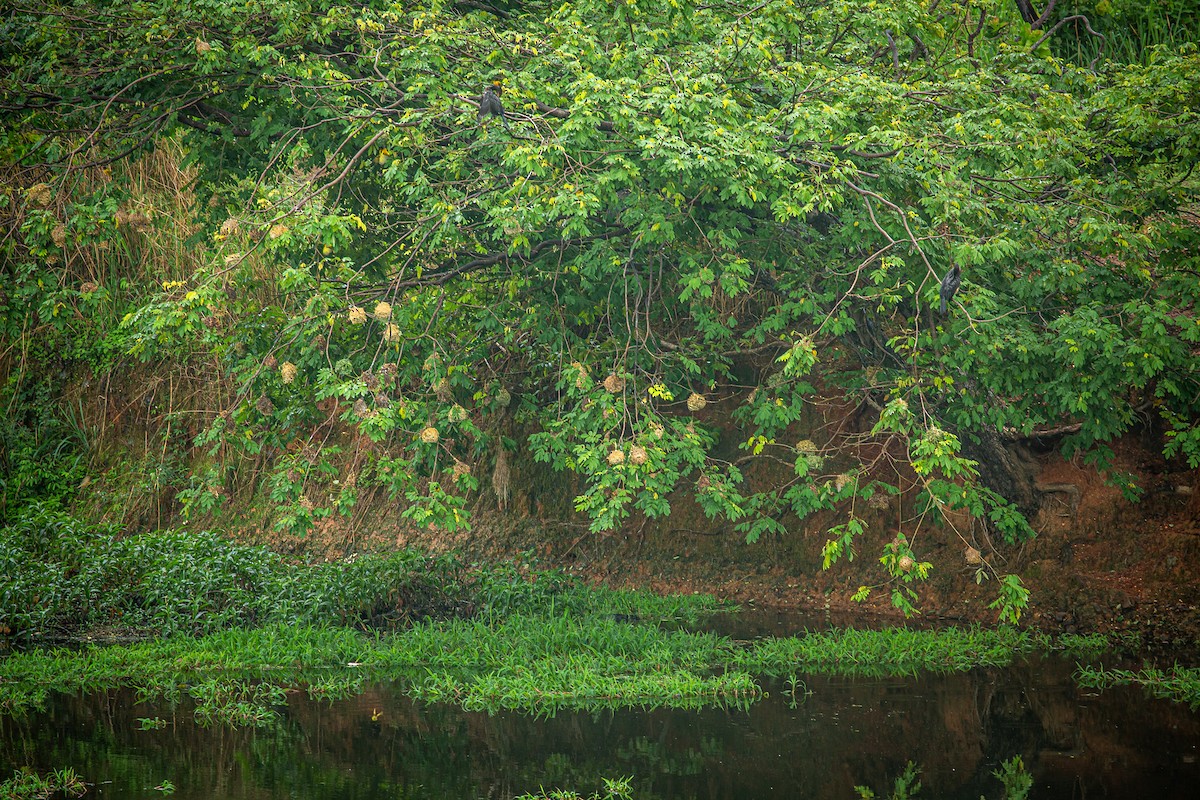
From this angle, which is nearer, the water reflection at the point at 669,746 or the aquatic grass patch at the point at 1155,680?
the water reflection at the point at 669,746

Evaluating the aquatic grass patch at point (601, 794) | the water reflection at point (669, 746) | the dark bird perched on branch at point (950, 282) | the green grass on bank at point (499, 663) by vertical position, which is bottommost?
the green grass on bank at point (499, 663)

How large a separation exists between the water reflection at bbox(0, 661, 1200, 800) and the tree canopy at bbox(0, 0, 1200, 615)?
0.77 meters

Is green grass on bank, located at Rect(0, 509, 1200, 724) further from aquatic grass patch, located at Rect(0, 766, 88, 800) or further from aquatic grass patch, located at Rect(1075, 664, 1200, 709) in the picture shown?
aquatic grass patch, located at Rect(0, 766, 88, 800)

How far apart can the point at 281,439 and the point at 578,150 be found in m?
3.07

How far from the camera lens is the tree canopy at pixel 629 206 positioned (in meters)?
6.30

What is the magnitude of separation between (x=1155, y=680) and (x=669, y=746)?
10.7 feet

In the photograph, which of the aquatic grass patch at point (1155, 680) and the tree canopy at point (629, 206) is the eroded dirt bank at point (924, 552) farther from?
the tree canopy at point (629, 206)

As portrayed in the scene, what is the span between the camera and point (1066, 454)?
786 centimetres

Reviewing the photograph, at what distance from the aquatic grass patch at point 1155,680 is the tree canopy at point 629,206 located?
0.79 m

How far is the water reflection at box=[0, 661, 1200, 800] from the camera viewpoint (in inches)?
216

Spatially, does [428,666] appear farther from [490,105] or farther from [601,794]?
[490,105]

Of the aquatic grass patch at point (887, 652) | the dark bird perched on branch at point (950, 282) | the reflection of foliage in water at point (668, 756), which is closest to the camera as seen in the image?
the reflection of foliage in water at point (668, 756)

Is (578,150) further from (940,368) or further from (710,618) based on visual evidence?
(710,618)

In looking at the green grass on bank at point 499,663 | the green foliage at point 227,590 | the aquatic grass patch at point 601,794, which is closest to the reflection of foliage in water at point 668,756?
the aquatic grass patch at point 601,794
